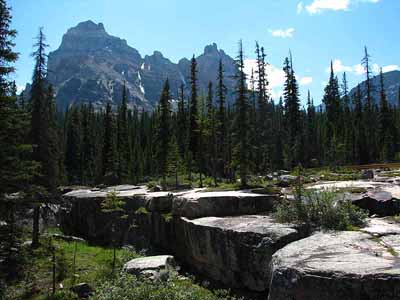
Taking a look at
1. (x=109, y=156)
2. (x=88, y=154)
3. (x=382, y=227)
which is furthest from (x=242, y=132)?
(x=88, y=154)

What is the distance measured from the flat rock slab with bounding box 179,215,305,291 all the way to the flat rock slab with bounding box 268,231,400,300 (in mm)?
2973

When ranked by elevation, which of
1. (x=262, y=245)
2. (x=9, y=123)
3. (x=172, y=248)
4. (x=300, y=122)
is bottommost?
(x=172, y=248)

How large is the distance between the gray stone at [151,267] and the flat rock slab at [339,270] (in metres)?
7.43

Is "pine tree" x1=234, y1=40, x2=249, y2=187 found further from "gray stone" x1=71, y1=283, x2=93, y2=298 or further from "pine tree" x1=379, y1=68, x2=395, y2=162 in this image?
"pine tree" x1=379, y1=68, x2=395, y2=162

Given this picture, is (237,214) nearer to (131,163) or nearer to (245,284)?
(245,284)

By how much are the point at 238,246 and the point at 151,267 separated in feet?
13.6

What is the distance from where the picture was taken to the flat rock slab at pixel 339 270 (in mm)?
6469

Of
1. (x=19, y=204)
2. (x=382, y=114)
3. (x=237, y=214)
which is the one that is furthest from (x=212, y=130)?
(x=382, y=114)

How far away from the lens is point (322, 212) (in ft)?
40.2

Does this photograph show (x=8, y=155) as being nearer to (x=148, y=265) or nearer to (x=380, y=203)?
(x=148, y=265)

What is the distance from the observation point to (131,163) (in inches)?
2232

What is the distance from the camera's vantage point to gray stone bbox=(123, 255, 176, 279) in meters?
14.9

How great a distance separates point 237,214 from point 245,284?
4.95 meters

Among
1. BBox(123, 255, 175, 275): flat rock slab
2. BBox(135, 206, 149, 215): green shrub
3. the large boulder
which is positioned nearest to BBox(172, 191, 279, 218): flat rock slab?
BBox(123, 255, 175, 275): flat rock slab
